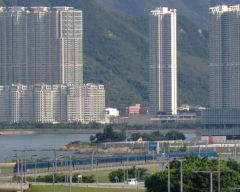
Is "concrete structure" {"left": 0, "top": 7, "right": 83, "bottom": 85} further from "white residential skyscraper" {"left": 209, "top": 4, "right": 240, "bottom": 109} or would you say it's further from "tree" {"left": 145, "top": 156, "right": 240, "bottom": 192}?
"tree" {"left": 145, "top": 156, "right": 240, "bottom": 192}

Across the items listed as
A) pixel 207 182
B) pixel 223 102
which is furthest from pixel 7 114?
pixel 207 182

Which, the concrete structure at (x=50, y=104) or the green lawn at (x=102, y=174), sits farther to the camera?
the concrete structure at (x=50, y=104)

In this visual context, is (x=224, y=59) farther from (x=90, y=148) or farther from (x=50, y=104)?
(x=90, y=148)

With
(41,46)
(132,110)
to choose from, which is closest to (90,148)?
(41,46)

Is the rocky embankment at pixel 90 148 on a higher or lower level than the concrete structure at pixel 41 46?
lower

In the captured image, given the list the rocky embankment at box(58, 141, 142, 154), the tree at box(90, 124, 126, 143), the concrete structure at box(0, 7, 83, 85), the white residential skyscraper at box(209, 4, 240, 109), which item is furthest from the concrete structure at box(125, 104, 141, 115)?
the rocky embankment at box(58, 141, 142, 154)

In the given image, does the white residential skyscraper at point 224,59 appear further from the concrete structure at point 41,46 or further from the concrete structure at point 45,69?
the concrete structure at point 41,46

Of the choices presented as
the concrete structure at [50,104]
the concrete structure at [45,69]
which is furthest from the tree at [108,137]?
the concrete structure at [50,104]

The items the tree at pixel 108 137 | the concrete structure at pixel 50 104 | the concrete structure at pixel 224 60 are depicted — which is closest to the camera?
the tree at pixel 108 137
